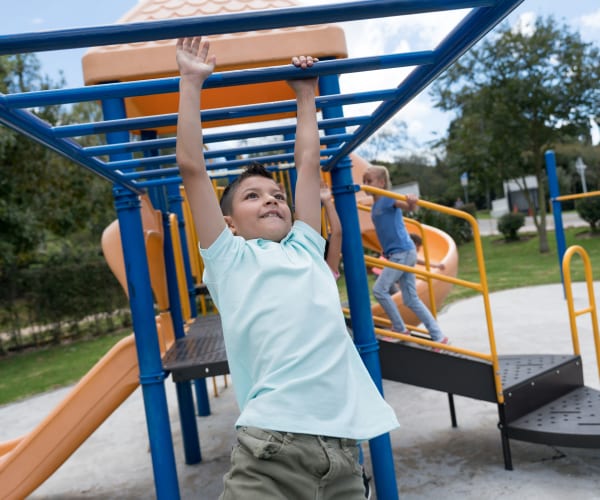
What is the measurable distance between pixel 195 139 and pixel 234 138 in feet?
3.42

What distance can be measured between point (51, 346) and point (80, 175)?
3.73m

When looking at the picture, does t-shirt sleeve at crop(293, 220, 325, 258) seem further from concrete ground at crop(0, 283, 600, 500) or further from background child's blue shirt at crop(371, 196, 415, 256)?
background child's blue shirt at crop(371, 196, 415, 256)

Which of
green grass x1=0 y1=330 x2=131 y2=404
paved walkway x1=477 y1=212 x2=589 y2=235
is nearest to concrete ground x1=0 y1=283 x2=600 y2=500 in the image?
green grass x1=0 y1=330 x2=131 y2=404

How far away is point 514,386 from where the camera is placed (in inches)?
134

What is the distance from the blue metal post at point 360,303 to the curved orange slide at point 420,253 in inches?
99.4

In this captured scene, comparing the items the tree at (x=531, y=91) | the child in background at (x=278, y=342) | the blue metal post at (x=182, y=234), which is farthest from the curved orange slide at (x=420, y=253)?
the tree at (x=531, y=91)

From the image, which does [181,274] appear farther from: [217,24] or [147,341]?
[217,24]

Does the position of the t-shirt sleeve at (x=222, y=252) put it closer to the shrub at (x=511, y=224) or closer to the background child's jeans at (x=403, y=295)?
the background child's jeans at (x=403, y=295)

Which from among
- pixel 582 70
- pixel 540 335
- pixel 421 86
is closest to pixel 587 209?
pixel 582 70

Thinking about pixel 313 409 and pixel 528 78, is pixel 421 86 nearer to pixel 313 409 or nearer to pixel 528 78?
pixel 313 409

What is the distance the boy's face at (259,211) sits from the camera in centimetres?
163

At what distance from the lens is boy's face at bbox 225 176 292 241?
5.34 ft

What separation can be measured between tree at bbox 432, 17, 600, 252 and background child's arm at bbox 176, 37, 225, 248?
16.3m

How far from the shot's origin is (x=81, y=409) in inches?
136
